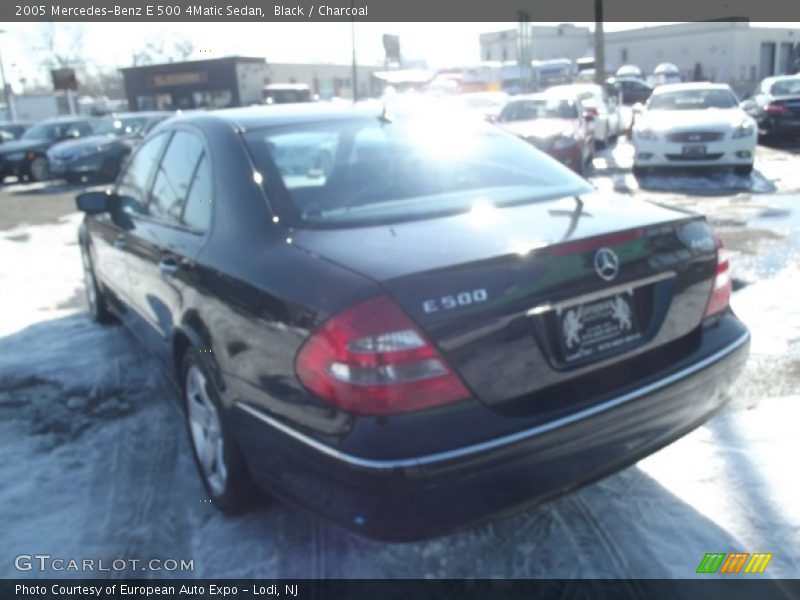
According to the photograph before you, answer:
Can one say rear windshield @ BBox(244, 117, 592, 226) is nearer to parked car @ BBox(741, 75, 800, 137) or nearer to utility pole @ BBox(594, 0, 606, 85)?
parked car @ BBox(741, 75, 800, 137)

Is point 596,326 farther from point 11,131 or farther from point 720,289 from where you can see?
point 11,131

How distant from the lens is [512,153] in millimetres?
3562

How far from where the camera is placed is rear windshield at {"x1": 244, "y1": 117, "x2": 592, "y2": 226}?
2.89 metres

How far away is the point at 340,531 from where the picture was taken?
282 centimetres

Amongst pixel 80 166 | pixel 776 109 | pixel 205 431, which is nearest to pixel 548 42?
pixel 776 109

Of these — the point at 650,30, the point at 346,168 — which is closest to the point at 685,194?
the point at 346,168

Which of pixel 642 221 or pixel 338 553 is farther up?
pixel 642 221

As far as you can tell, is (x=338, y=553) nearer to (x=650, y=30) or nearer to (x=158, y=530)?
(x=158, y=530)

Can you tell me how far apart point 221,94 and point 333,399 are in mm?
44337

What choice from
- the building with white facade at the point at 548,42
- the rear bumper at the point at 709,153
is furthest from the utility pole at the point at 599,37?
the building with white facade at the point at 548,42

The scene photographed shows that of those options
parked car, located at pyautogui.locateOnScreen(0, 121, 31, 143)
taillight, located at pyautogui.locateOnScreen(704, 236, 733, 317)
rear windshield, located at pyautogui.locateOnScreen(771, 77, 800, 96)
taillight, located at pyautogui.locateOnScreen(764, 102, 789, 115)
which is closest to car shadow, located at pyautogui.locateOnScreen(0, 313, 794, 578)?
taillight, located at pyautogui.locateOnScreen(704, 236, 733, 317)

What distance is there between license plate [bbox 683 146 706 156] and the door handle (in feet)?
32.9

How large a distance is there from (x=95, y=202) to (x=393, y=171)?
2.27m

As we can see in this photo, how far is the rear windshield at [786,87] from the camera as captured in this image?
16906mm
